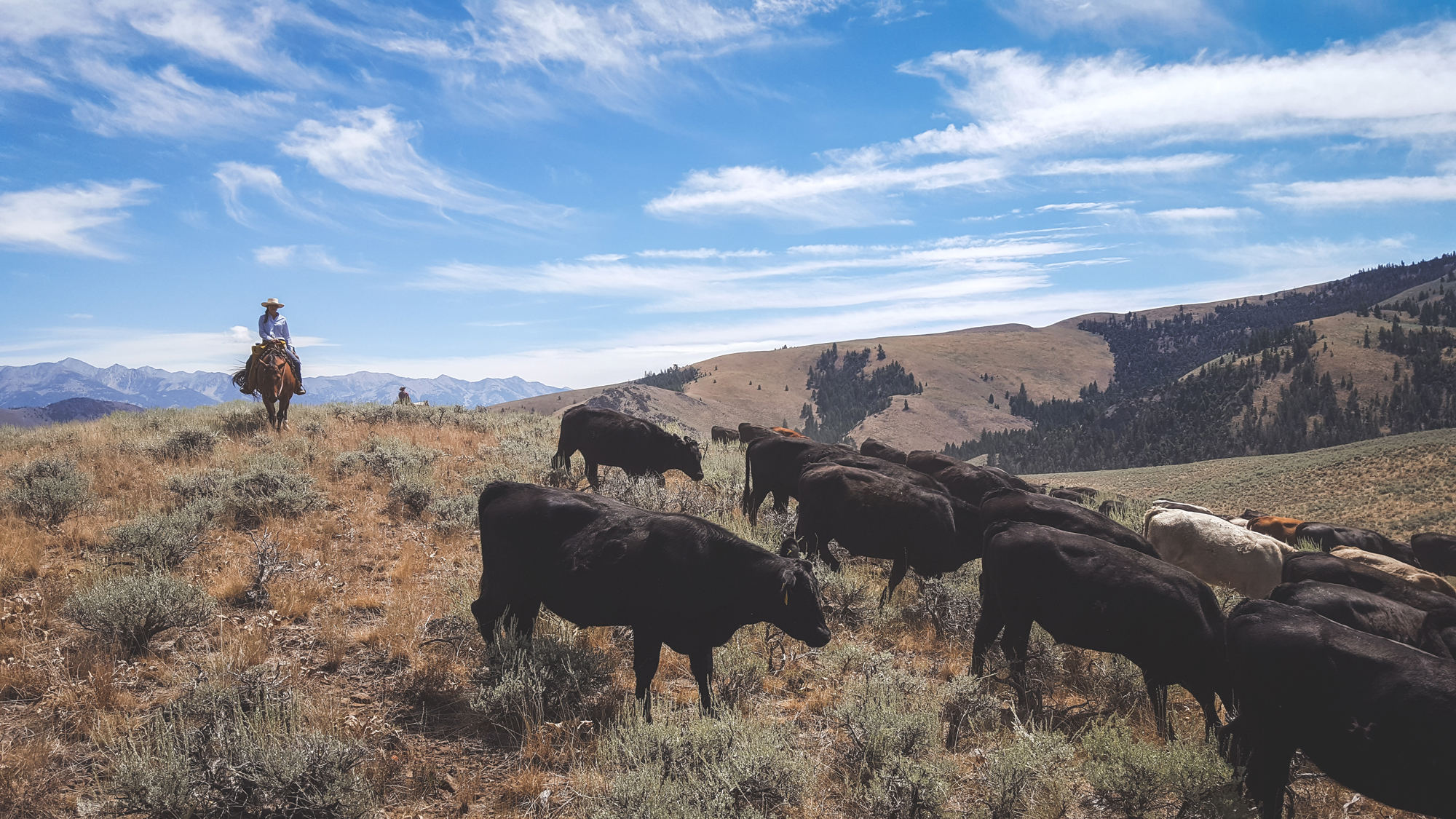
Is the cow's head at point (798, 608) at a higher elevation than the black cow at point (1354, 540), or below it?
higher

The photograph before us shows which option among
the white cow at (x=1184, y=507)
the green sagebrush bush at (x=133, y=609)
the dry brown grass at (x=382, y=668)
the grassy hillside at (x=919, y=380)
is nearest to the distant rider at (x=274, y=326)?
the dry brown grass at (x=382, y=668)

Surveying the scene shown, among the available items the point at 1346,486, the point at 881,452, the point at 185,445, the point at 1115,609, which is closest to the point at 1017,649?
the point at 1115,609

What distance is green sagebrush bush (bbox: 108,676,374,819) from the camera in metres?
3.59

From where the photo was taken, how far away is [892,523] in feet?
31.0

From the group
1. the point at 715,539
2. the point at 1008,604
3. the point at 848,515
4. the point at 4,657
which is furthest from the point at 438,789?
the point at 848,515

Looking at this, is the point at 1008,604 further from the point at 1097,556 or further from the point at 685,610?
the point at 685,610

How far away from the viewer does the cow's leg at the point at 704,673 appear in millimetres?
5504

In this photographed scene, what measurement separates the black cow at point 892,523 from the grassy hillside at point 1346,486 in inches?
1090

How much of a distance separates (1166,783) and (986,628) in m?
2.64

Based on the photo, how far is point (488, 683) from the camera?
5.61m

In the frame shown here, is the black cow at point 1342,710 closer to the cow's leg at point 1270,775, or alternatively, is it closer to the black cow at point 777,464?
the cow's leg at point 1270,775

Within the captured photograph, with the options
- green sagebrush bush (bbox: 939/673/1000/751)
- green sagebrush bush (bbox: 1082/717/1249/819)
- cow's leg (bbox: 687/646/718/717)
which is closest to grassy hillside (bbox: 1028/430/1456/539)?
green sagebrush bush (bbox: 939/673/1000/751)

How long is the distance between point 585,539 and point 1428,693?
229 inches

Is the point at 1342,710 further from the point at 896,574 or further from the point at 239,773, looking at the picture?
the point at 239,773
